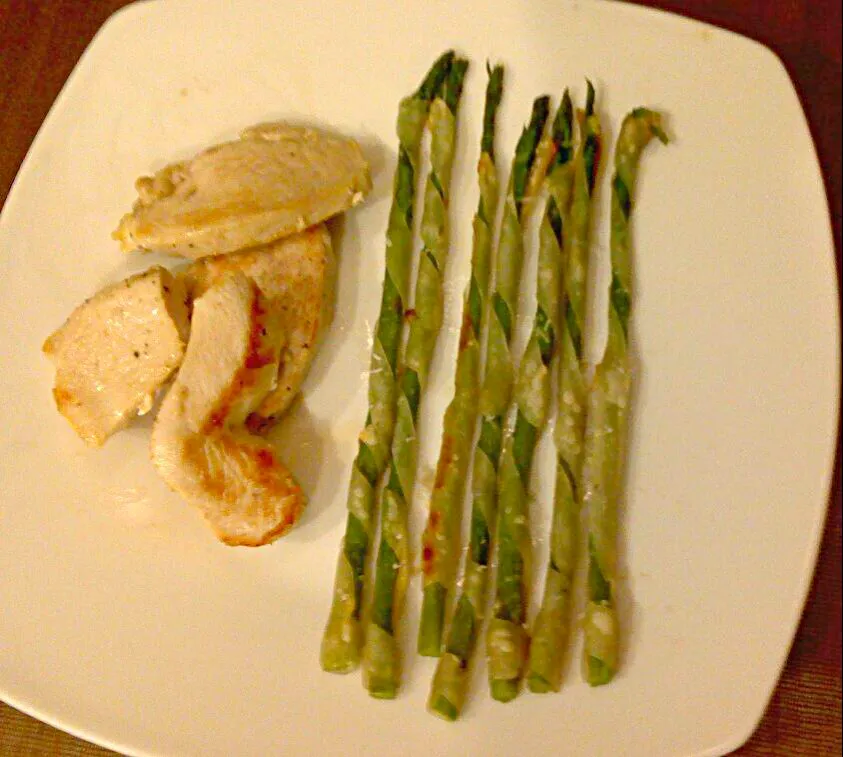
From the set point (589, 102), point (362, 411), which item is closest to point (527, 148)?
point (589, 102)

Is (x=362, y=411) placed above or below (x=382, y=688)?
above

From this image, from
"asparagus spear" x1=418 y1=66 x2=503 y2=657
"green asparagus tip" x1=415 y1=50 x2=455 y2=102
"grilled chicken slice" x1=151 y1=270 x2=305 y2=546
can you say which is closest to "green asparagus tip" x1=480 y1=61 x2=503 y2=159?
"asparagus spear" x1=418 y1=66 x2=503 y2=657

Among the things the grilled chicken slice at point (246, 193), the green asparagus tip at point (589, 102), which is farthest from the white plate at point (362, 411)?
the grilled chicken slice at point (246, 193)

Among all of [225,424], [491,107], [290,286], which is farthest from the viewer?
[491,107]

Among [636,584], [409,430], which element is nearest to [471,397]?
[409,430]

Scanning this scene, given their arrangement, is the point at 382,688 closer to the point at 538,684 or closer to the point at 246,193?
the point at 538,684

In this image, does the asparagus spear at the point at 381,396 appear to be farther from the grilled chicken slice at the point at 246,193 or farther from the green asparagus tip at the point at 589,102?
the green asparagus tip at the point at 589,102

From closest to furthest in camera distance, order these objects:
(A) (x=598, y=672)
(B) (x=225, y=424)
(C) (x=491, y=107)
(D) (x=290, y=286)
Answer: (A) (x=598, y=672) → (B) (x=225, y=424) → (D) (x=290, y=286) → (C) (x=491, y=107)
